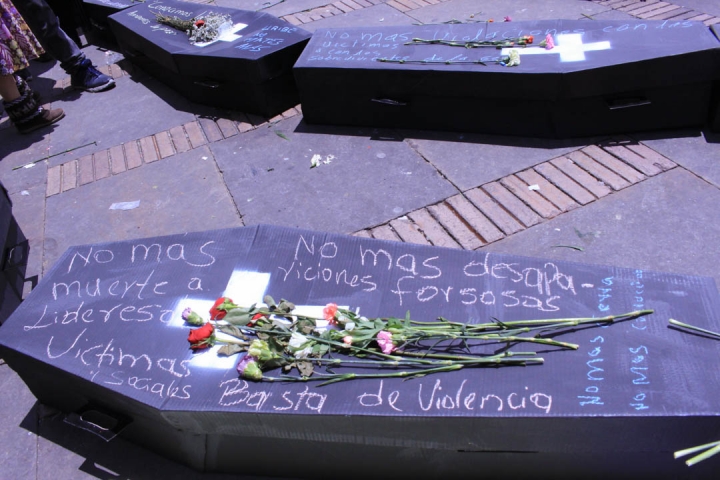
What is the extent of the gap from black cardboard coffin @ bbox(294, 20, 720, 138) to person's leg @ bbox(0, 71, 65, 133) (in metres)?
2.15

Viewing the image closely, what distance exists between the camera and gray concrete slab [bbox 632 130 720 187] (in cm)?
296

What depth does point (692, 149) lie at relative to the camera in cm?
311

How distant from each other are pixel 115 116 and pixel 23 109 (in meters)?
0.64

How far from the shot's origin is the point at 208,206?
3242mm

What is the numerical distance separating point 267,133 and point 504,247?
1.90m

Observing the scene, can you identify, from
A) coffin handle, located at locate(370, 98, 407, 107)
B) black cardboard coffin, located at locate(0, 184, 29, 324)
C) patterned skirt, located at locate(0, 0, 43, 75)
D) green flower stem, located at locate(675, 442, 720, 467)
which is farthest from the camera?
patterned skirt, located at locate(0, 0, 43, 75)

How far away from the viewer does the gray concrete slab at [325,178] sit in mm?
3057

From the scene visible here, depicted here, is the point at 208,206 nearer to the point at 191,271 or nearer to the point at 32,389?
the point at 191,271

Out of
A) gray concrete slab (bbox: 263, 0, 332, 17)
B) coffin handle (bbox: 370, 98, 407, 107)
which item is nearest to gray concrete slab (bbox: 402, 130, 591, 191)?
coffin handle (bbox: 370, 98, 407, 107)

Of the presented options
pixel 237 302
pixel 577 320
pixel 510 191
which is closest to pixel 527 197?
pixel 510 191

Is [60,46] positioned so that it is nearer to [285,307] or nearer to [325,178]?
[325,178]

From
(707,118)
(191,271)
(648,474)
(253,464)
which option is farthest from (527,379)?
(707,118)

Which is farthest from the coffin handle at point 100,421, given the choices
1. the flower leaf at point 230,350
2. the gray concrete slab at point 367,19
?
the gray concrete slab at point 367,19

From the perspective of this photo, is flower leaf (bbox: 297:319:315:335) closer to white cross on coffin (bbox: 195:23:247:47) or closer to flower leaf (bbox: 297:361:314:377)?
flower leaf (bbox: 297:361:314:377)
